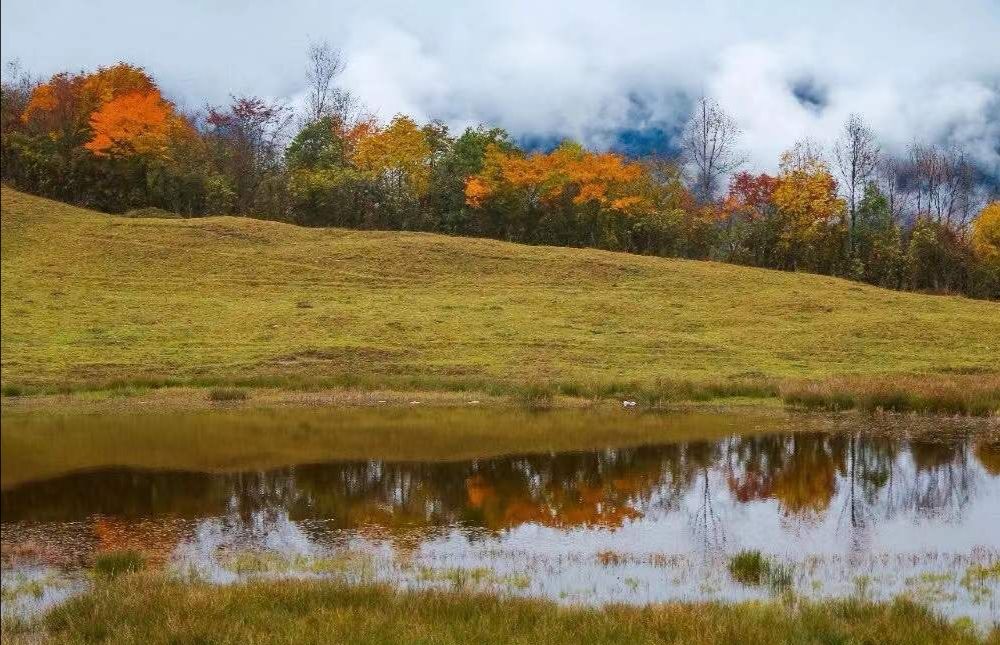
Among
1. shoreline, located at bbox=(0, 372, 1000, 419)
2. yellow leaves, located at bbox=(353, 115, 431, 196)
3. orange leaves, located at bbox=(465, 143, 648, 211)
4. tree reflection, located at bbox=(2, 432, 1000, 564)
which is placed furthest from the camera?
yellow leaves, located at bbox=(353, 115, 431, 196)

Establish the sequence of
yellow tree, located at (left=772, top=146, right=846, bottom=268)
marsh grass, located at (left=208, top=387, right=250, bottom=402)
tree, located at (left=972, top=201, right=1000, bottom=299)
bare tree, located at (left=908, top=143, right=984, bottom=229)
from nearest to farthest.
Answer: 1. marsh grass, located at (left=208, top=387, right=250, bottom=402)
2. tree, located at (left=972, top=201, right=1000, bottom=299)
3. yellow tree, located at (left=772, top=146, right=846, bottom=268)
4. bare tree, located at (left=908, top=143, right=984, bottom=229)

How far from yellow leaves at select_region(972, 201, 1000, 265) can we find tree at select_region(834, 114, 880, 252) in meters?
11.1

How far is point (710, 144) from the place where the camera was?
108 meters

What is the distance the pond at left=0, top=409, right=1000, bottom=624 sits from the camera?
7570mm

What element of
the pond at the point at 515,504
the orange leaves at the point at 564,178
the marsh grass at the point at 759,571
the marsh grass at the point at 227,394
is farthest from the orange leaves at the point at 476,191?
the marsh grass at the point at 759,571

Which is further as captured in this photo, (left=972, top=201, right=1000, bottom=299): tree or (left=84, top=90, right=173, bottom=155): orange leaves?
(left=972, top=201, right=1000, bottom=299): tree

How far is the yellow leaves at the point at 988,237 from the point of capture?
89188mm

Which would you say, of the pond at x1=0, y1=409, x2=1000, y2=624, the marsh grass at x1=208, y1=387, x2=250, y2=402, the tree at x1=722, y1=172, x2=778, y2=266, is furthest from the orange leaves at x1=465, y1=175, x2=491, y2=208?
the pond at x1=0, y1=409, x2=1000, y2=624

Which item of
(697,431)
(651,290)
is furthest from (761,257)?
(697,431)

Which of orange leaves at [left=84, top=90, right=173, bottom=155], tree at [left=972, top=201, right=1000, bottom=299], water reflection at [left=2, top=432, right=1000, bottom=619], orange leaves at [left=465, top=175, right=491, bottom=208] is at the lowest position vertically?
water reflection at [left=2, top=432, right=1000, bottom=619]

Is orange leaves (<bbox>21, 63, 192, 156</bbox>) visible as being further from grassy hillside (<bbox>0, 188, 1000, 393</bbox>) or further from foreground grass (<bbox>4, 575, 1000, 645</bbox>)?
foreground grass (<bbox>4, 575, 1000, 645</bbox>)

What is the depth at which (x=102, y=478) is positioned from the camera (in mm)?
7234

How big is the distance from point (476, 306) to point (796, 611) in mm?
45857

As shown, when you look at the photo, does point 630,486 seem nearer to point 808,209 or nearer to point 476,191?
point 476,191
